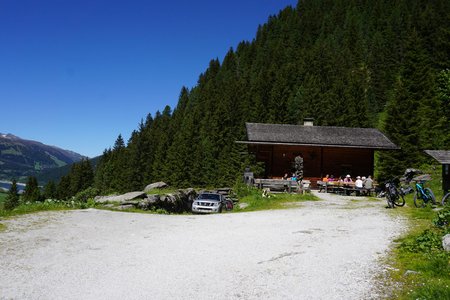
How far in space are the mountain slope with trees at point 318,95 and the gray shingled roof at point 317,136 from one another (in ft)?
22.4

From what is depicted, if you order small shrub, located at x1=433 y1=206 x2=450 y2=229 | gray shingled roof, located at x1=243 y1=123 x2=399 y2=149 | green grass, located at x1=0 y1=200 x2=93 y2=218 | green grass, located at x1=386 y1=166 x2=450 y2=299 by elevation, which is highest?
gray shingled roof, located at x1=243 y1=123 x2=399 y2=149

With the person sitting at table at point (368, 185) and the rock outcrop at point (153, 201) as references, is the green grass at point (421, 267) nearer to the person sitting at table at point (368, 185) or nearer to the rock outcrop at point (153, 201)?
the rock outcrop at point (153, 201)

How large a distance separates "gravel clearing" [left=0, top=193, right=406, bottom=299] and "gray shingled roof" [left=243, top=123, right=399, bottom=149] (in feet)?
69.0

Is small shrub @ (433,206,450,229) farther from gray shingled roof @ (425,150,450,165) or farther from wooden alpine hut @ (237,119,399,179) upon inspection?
wooden alpine hut @ (237,119,399,179)

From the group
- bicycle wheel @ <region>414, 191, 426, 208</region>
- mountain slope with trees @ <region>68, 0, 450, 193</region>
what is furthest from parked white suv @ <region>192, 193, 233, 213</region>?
mountain slope with trees @ <region>68, 0, 450, 193</region>

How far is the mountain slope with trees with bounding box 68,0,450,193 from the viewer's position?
5012 cm

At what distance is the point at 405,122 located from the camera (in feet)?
146

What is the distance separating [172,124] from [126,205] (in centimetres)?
7745

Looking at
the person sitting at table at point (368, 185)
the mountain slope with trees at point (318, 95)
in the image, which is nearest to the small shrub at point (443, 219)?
the person sitting at table at point (368, 185)

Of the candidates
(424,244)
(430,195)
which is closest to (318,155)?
(430,195)

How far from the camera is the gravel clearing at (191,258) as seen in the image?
6051 millimetres

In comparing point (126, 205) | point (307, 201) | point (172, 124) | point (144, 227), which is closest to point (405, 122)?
point (307, 201)

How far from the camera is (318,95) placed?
235 feet

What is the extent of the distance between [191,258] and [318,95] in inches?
2662
